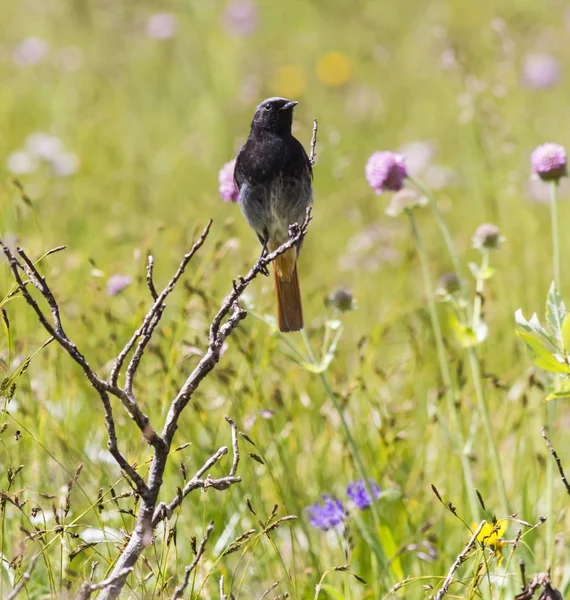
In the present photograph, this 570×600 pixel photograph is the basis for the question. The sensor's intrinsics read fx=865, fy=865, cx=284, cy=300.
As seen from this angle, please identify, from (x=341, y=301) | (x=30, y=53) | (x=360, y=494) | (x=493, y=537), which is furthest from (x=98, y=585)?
(x=30, y=53)

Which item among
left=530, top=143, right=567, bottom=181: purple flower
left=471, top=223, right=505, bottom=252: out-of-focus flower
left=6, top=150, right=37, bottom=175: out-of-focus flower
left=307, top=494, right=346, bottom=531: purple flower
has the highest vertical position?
left=6, top=150, right=37, bottom=175: out-of-focus flower

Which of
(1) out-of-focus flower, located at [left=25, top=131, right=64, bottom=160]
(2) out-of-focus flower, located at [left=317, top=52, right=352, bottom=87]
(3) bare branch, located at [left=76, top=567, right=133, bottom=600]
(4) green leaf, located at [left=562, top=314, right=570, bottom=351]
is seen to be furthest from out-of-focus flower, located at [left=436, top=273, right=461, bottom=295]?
(2) out-of-focus flower, located at [left=317, top=52, right=352, bottom=87]

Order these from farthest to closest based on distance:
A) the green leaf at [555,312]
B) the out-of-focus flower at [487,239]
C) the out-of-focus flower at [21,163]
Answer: the out-of-focus flower at [21,163] < the out-of-focus flower at [487,239] < the green leaf at [555,312]

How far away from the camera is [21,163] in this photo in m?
4.59

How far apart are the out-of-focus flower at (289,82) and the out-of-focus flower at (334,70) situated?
0.52 ft

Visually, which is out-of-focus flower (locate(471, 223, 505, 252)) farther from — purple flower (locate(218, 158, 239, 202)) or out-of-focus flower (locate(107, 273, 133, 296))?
out-of-focus flower (locate(107, 273, 133, 296))

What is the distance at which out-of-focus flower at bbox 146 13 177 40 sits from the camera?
6.31 meters

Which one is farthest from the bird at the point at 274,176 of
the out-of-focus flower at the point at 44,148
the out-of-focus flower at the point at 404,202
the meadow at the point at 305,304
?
the out-of-focus flower at the point at 44,148

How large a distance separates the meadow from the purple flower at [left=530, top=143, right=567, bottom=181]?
6 centimetres

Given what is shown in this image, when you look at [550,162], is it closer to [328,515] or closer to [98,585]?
[328,515]

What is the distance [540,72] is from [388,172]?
351 cm

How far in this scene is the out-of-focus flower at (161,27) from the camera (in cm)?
631

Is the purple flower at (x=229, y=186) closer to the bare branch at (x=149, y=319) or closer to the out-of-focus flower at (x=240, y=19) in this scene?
the bare branch at (x=149, y=319)

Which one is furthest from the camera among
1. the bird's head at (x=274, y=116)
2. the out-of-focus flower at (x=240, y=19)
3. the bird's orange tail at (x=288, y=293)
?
the out-of-focus flower at (x=240, y=19)
